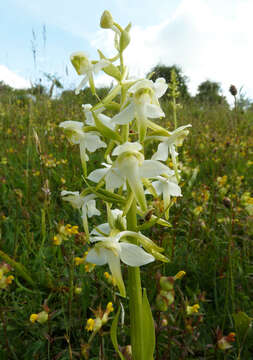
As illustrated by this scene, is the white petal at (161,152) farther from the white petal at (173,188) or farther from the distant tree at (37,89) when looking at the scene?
the distant tree at (37,89)

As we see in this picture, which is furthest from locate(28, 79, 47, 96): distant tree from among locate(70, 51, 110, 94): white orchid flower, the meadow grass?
locate(70, 51, 110, 94): white orchid flower

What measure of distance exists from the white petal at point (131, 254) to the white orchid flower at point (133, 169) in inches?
5.6

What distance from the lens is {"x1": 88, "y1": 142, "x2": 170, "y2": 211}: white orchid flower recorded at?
1.04 meters

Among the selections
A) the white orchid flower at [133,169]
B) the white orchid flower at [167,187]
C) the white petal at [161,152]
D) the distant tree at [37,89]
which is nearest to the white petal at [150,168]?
the white orchid flower at [133,169]

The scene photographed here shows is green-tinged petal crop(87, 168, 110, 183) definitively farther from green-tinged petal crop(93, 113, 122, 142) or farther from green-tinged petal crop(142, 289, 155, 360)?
green-tinged petal crop(142, 289, 155, 360)

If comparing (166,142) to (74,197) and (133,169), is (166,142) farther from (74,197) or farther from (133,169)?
(74,197)

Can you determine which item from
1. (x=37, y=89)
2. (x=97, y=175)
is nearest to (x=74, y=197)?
(x=97, y=175)

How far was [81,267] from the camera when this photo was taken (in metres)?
1.65

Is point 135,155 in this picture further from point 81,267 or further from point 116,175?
point 81,267

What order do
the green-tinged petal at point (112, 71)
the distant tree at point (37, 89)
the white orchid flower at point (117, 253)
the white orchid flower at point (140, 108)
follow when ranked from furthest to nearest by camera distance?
the distant tree at point (37, 89) → the green-tinged petal at point (112, 71) → the white orchid flower at point (140, 108) → the white orchid flower at point (117, 253)

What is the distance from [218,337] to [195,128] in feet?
12.3

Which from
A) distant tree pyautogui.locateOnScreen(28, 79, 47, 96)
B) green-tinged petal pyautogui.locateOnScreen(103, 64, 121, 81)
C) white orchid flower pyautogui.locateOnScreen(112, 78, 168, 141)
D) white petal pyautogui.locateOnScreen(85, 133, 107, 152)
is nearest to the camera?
white orchid flower pyautogui.locateOnScreen(112, 78, 168, 141)

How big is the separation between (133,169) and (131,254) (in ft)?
1.03

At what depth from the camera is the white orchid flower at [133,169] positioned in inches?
40.8
